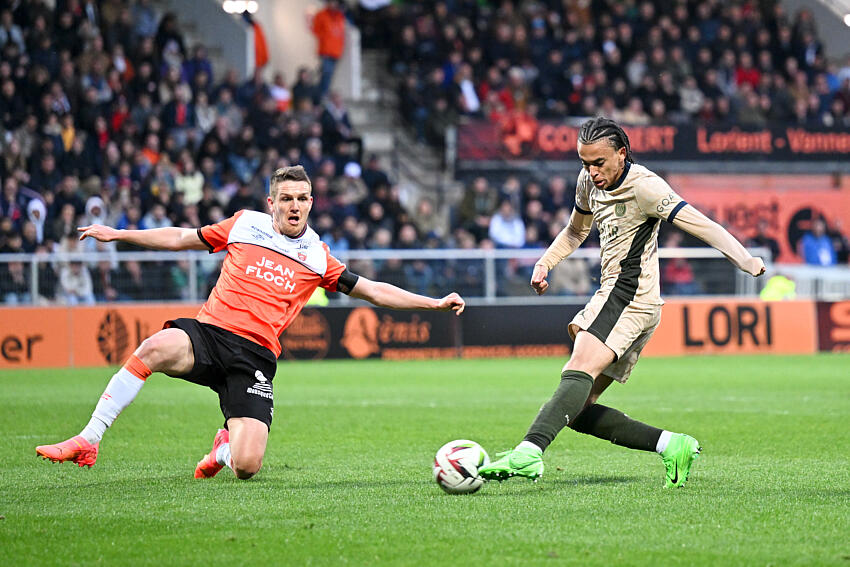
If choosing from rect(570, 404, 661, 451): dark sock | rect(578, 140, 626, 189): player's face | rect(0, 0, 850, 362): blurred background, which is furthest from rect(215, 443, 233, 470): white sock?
rect(0, 0, 850, 362): blurred background

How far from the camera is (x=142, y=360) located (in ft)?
23.6

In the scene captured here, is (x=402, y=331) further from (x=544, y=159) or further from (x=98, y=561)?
(x=98, y=561)

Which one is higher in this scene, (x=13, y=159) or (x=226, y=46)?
(x=226, y=46)

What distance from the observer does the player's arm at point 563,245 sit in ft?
23.5

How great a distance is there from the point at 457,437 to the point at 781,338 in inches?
492

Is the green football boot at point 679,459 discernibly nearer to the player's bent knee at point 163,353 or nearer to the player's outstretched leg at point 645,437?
the player's outstretched leg at point 645,437

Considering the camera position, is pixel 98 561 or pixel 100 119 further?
→ pixel 100 119

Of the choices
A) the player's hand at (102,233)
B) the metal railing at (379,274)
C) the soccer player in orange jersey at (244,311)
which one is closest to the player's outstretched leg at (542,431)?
the soccer player in orange jersey at (244,311)

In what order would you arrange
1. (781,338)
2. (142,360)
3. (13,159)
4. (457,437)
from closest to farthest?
(142,360)
(457,437)
(13,159)
(781,338)

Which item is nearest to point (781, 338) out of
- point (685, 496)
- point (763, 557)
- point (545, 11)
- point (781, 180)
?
point (781, 180)

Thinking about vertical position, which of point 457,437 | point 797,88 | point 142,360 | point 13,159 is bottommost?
point 457,437

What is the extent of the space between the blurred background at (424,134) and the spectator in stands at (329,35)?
0.06 meters

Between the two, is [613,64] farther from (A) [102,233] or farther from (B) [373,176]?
(A) [102,233]

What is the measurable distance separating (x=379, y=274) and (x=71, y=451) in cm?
1326
